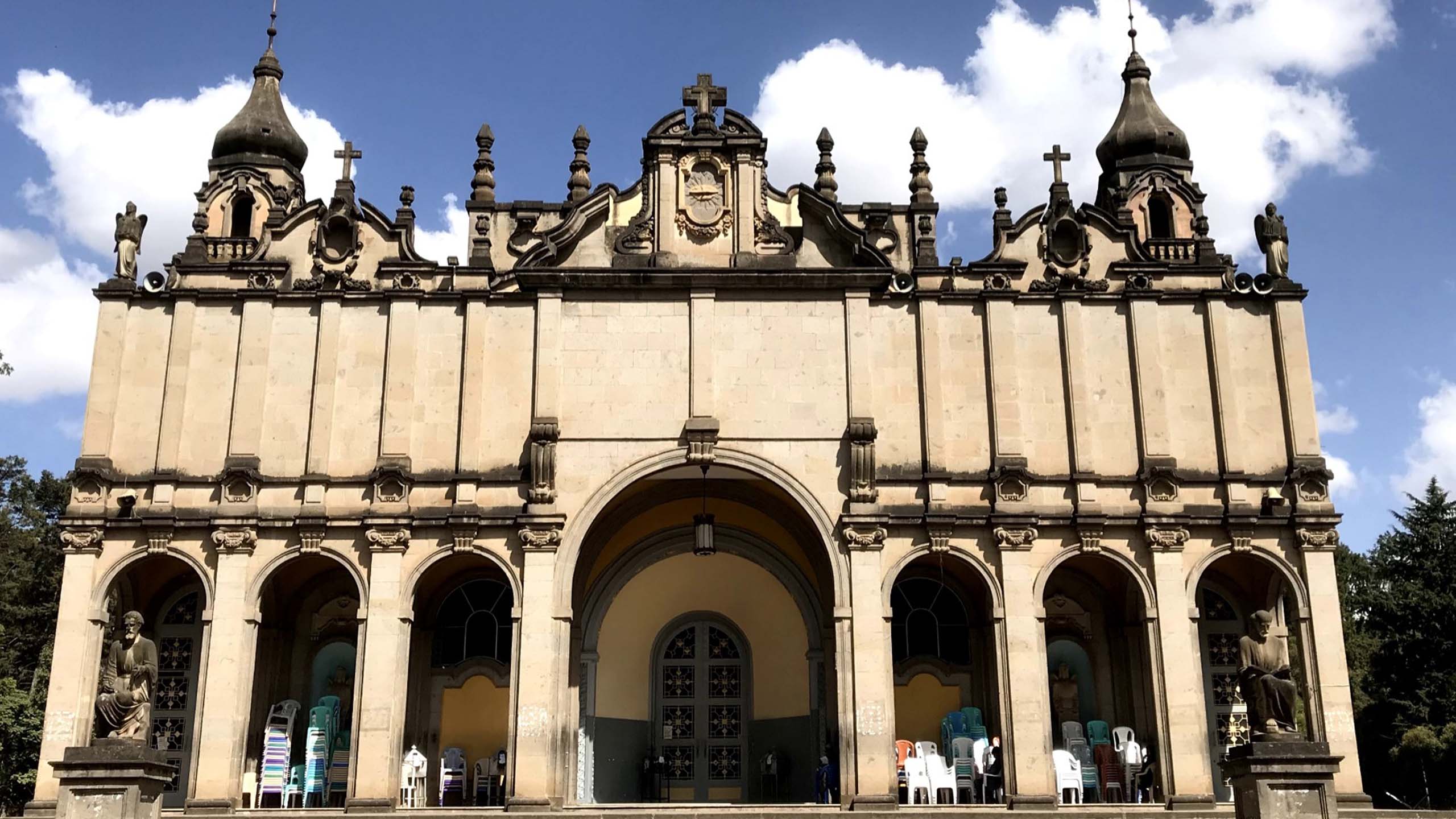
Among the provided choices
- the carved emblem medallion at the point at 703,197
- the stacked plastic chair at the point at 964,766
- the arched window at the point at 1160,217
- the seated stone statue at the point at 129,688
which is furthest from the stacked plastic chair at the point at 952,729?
the seated stone statue at the point at 129,688

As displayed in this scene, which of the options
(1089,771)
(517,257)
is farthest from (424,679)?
(1089,771)

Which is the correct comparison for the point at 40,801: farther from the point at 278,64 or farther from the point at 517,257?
the point at 278,64

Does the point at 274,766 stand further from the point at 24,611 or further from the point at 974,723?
the point at 24,611

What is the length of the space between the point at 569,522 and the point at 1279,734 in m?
12.0

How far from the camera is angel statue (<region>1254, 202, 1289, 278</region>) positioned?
83.3ft

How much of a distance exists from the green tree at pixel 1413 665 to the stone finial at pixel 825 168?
22.0 m

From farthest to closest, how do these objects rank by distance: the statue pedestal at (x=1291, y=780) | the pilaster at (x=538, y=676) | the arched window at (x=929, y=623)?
the arched window at (x=929, y=623)
the pilaster at (x=538, y=676)
the statue pedestal at (x=1291, y=780)

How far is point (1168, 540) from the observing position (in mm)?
23531

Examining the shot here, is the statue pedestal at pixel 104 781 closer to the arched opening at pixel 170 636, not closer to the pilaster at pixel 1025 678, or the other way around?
the arched opening at pixel 170 636

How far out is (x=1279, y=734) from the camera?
17391 mm

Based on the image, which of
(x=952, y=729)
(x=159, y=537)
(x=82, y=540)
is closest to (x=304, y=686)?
(x=159, y=537)

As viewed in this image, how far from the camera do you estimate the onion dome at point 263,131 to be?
2912cm

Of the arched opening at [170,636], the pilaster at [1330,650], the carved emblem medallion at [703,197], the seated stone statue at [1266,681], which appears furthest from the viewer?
the carved emblem medallion at [703,197]

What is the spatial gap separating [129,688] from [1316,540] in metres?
19.7
